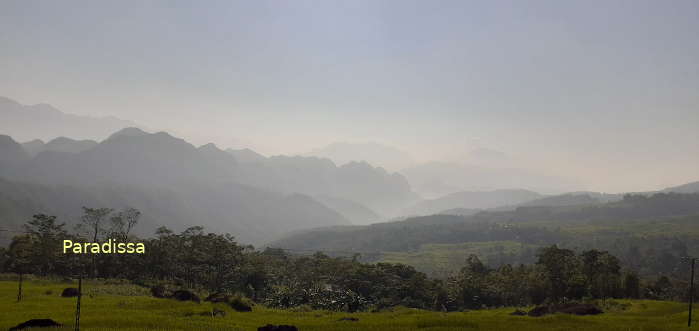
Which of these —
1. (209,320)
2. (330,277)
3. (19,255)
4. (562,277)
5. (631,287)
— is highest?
(19,255)

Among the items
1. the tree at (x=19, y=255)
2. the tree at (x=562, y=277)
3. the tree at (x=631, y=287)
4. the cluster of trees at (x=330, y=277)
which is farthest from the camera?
the tree at (x=631, y=287)

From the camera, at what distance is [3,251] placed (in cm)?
13325

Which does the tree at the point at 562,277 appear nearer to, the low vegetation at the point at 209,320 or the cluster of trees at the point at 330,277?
the cluster of trees at the point at 330,277

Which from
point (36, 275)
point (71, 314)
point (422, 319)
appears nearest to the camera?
point (71, 314)

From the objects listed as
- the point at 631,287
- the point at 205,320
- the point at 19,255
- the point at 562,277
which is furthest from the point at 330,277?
the point at 631,287

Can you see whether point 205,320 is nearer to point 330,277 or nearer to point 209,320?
point 209,320

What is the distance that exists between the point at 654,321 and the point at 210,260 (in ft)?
317

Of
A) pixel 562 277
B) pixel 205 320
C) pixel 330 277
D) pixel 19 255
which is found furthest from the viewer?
pixel 562 277

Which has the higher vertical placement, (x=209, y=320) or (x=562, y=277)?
(x=209, y=320)

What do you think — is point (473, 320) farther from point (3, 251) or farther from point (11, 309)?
point (3, 251)

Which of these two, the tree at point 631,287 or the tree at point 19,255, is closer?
the tree at point 19,255

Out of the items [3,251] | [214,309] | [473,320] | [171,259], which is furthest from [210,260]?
[473,320]

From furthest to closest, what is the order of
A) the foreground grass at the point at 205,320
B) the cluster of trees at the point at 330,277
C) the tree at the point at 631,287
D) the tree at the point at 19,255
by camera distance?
1. the tree at the point at 631,287
2. the cluster of trees at the point at 330,277
3. the tree at the point at 19,255
4. the foreground grass at the point at 205,320

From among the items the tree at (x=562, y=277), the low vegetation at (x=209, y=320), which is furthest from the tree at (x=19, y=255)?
the tree at (x=562, y=277)
